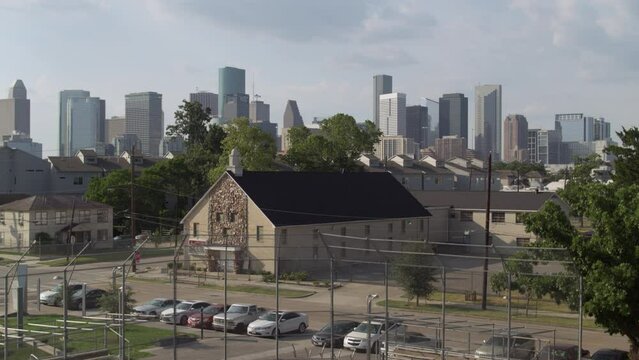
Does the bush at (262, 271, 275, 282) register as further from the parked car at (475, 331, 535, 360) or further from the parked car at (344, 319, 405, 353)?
the parked car at (475, 331, 535, 360)

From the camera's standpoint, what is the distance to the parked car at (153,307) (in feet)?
101

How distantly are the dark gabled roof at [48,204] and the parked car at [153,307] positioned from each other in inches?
1171

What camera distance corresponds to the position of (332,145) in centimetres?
7988

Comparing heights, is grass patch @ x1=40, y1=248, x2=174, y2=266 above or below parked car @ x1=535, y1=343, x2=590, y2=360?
above

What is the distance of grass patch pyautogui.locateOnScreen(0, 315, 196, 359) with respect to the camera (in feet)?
76.8

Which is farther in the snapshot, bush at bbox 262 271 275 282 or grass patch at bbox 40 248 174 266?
bush at bbox 262 271 275 282

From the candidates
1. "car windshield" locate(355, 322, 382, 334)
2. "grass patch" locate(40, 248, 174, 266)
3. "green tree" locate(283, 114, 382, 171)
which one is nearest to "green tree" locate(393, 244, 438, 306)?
"car windshield" locate(355, 322, 382, 334)

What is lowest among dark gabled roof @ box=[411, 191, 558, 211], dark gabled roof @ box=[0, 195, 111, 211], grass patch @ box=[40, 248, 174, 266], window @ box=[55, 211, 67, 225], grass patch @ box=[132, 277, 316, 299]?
grass patch @ box=[132, 277, 316, 299]

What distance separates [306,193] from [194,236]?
27.2 feet

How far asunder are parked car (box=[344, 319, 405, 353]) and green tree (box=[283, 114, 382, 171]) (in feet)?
167

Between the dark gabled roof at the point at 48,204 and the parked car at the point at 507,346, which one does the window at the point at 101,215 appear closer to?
the dark gabled roof at the point at 48,204

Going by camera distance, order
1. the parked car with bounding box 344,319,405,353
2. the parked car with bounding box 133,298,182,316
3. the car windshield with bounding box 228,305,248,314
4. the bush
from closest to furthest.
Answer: the parked car with bounding box 344,319,405,353 → the parked car with bounding box 133,298,182,316 → the car windshield with bounding box 228,305,248,314 → the bush

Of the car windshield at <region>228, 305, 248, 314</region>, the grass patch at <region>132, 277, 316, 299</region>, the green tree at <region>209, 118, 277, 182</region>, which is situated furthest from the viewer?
the green tree at <region>209, 118, 277, 182</region>

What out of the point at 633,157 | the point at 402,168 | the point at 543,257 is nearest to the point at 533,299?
the point at 543,257
